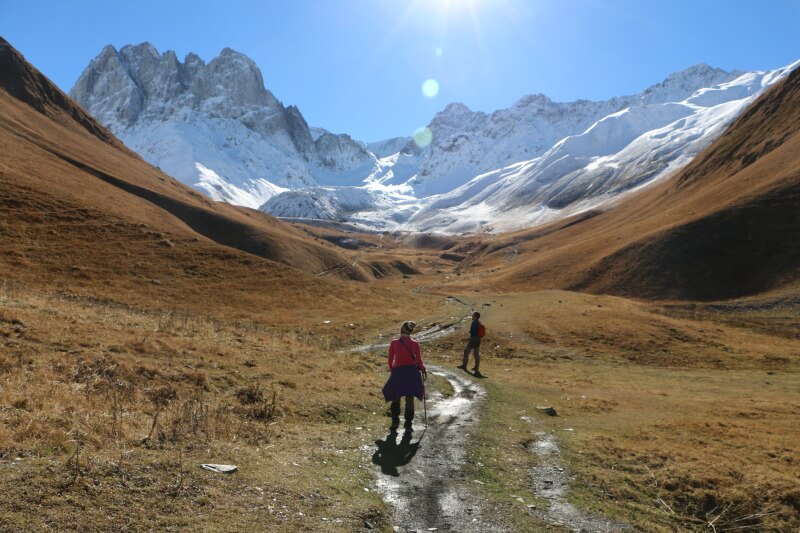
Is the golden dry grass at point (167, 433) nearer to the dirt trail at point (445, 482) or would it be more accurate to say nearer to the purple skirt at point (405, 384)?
the dirt trail at point (445, 482)

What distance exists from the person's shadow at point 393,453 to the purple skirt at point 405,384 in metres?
1.11

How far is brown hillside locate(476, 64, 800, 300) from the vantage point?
233 ft

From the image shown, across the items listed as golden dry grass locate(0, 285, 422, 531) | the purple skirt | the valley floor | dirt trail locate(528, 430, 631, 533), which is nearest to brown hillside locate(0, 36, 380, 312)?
the valley floor

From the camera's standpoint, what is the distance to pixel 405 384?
15.1 m

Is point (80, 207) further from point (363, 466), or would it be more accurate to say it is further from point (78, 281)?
point (363, 466)

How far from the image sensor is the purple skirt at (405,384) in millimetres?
15031

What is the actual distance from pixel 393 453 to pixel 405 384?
8.51ft

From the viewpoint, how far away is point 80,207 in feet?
218

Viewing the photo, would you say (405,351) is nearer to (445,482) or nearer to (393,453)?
(393,453)

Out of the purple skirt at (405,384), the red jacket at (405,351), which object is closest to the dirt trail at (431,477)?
the purple skirt at (405,384)

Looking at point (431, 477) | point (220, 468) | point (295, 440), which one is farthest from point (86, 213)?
point (431, 477)

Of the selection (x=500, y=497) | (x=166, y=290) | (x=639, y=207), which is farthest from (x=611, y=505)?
(x=639, y=207)

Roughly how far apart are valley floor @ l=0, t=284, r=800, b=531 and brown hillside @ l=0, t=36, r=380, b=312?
3509 centimetres

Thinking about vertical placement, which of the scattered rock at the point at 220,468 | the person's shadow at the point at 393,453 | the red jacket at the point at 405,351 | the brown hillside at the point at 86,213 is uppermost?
the brown hillside at the point at 86,213
